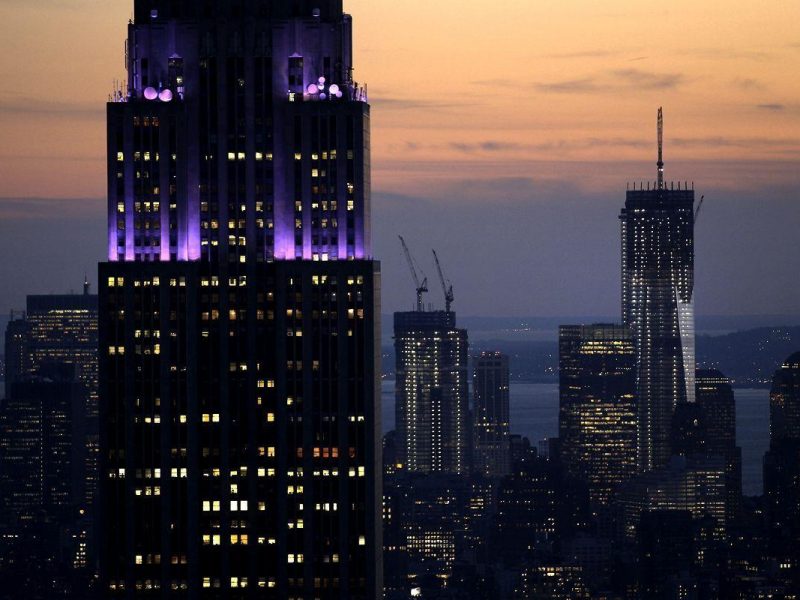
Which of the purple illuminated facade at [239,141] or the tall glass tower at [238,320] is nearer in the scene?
the tall glass tower at [238,320]

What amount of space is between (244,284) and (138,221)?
7021 millimetres

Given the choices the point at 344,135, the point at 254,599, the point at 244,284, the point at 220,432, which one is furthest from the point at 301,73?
the point at 254,599

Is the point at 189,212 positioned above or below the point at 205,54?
below

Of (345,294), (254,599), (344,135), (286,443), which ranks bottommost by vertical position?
(254,599)

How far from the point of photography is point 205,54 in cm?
12300

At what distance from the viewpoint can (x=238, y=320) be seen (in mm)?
122562

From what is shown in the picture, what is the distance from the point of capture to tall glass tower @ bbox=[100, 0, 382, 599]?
4751 inches

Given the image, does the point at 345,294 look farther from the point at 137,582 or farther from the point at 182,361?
the point at 137,582

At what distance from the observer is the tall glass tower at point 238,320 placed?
4751 inches

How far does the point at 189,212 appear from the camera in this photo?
122438 mm

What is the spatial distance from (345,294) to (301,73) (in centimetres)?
1325

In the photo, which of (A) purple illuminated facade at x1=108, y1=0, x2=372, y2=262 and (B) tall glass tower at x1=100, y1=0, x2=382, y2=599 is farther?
(A) purple illuminated facade at x1=108, y1=0, x2=372, y2=262

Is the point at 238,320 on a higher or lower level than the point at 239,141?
lower

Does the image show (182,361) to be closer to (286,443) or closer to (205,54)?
(286,443)
